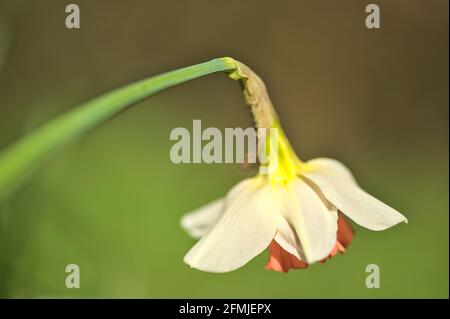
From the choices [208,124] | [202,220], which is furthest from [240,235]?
[208,124]

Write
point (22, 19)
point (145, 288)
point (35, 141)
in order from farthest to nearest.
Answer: point (22, 19)
point (145, 288)
point (35, 141)

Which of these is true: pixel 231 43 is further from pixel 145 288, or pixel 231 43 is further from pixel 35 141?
pixel 35 141

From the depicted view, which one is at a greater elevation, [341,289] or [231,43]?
[231,43]

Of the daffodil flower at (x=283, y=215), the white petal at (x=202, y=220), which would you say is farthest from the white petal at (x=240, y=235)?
the white petal at (x=202, y=220)

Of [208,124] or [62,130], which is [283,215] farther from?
[208,124]

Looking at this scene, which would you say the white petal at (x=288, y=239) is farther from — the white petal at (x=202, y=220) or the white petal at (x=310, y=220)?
the white petal at (x=202, y=220)

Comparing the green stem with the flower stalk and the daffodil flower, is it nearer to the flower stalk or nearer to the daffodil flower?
the flower stalk
